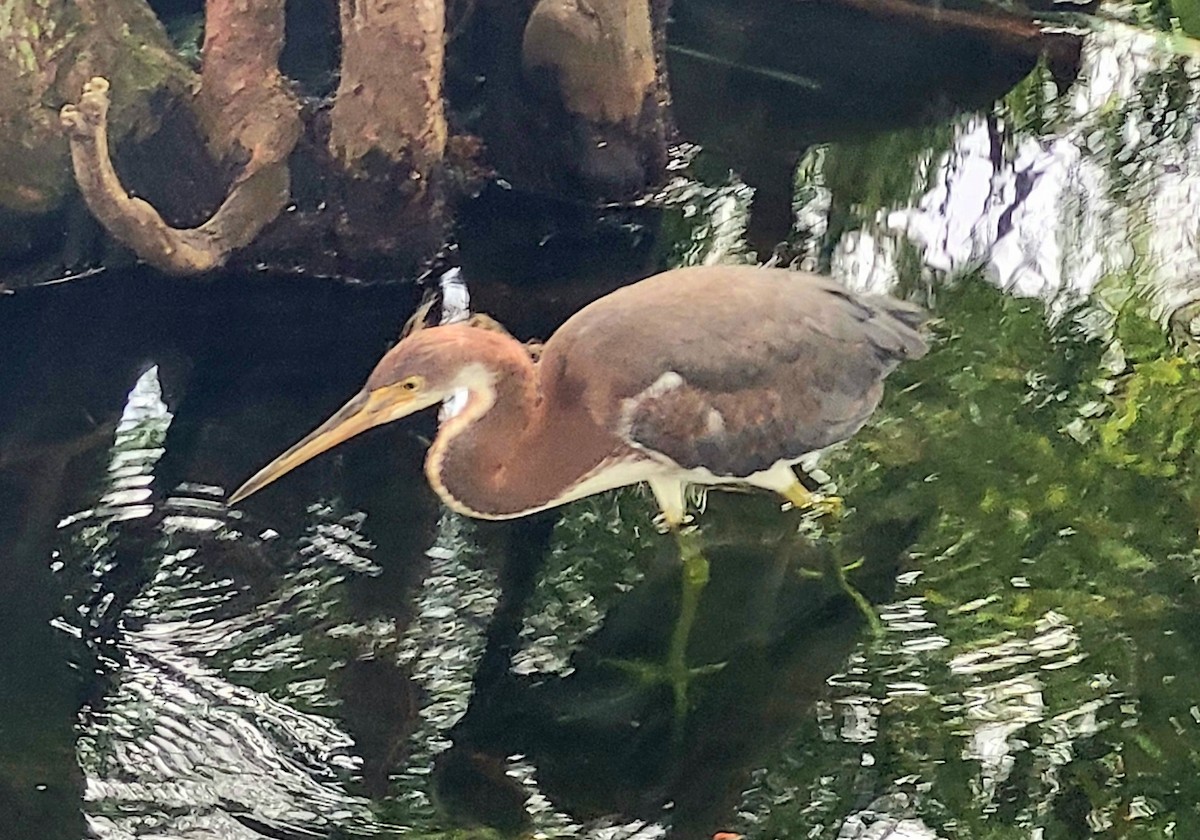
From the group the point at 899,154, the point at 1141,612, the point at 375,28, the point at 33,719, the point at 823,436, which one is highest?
the point at 375,28

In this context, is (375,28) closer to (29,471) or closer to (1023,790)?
(29,471)

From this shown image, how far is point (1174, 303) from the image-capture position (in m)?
2.53

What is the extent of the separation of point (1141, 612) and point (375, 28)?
1.44 metres

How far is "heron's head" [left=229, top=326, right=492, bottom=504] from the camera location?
61.7 inches

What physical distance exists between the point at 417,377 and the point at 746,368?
0.39m

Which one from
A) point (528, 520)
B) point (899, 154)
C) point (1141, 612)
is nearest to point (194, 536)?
point (528, 520)

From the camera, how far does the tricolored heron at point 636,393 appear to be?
5.29 feet

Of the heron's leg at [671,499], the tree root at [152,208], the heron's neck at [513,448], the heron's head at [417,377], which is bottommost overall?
the heron's leg at [671,499]

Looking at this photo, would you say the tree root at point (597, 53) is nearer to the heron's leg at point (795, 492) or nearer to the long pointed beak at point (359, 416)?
the heron's leg at point (795, 492)

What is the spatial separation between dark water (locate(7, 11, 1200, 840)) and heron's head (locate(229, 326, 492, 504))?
0.35 meters

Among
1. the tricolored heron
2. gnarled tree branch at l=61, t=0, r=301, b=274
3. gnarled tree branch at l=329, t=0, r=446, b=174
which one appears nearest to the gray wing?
the tricolored heron

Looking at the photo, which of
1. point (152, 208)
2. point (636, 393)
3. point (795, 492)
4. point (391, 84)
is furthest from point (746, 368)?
point (152, 208)

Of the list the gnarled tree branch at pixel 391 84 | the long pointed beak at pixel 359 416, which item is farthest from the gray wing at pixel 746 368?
the gnarled tree branch at pixel 391 84

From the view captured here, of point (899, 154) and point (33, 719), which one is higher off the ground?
point (899, 154)
